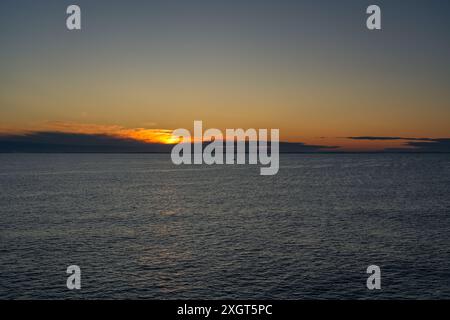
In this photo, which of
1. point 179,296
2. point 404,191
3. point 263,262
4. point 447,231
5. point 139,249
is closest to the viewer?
point 179,296

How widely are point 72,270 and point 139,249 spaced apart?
14.2m

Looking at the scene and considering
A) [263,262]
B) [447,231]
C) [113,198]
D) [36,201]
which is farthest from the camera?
[113,198]

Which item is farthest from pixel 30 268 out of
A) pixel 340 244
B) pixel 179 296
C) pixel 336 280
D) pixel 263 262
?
pixel 340 244

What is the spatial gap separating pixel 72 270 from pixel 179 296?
41.7 feet

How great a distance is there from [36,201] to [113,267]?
209ft

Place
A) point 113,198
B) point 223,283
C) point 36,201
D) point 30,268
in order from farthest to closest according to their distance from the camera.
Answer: point 113,198
point 36,201
point 30,268
point 223,283

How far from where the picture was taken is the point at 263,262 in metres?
50.7

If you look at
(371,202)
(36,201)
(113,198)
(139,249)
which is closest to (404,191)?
(371,202)

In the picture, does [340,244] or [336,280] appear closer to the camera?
[336,280]

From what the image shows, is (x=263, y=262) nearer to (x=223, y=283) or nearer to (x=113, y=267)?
(x=223, y=283)

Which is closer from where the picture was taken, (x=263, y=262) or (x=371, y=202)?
(x=263, y=262)

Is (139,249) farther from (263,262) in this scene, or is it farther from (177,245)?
(263,262)

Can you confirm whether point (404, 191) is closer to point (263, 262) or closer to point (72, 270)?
point (263, 262)

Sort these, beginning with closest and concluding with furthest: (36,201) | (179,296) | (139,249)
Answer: (179,296) → (139,249) → (36,201)
